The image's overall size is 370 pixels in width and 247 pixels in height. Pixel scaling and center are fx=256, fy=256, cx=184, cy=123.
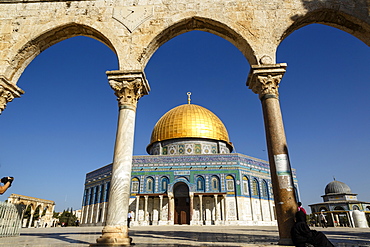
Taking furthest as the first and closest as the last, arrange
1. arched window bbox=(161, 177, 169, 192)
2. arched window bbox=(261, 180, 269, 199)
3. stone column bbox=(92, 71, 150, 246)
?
arched window bbox=(261, 180, 269, 199)
arched window bbox=(161, 177, 169, 192)
stone column bbox=(92, 71, 150, 246)

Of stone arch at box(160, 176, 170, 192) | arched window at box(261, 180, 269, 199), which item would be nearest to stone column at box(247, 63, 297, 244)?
stone arch at box(160, 176, 170, 192)

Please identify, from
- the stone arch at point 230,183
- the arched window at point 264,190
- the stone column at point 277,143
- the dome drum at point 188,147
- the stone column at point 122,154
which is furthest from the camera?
the dome drum at point 188,147

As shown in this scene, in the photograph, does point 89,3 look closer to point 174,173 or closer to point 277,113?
point 277,113

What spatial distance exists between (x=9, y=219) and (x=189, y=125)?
738 inches

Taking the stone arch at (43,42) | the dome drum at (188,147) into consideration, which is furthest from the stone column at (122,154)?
the dome drum at (188,147)

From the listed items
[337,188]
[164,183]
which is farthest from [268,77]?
[337,188]

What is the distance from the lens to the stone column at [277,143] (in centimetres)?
394

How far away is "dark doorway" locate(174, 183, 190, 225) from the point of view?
727 inches

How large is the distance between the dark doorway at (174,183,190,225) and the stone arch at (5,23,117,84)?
15221 mm

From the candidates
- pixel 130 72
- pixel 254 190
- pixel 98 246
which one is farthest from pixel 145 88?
pixel 254 190

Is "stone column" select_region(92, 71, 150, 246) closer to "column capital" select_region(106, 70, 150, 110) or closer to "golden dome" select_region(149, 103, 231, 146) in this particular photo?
"column capital" select_region(106, 70, 150, 110)

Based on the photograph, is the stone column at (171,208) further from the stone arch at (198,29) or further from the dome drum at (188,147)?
the stone arch at (198,29)

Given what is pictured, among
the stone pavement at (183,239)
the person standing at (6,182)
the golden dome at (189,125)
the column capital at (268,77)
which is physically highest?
the golden dome at (189,125)

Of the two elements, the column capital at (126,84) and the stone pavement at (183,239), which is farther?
the column capital at (126,84)
